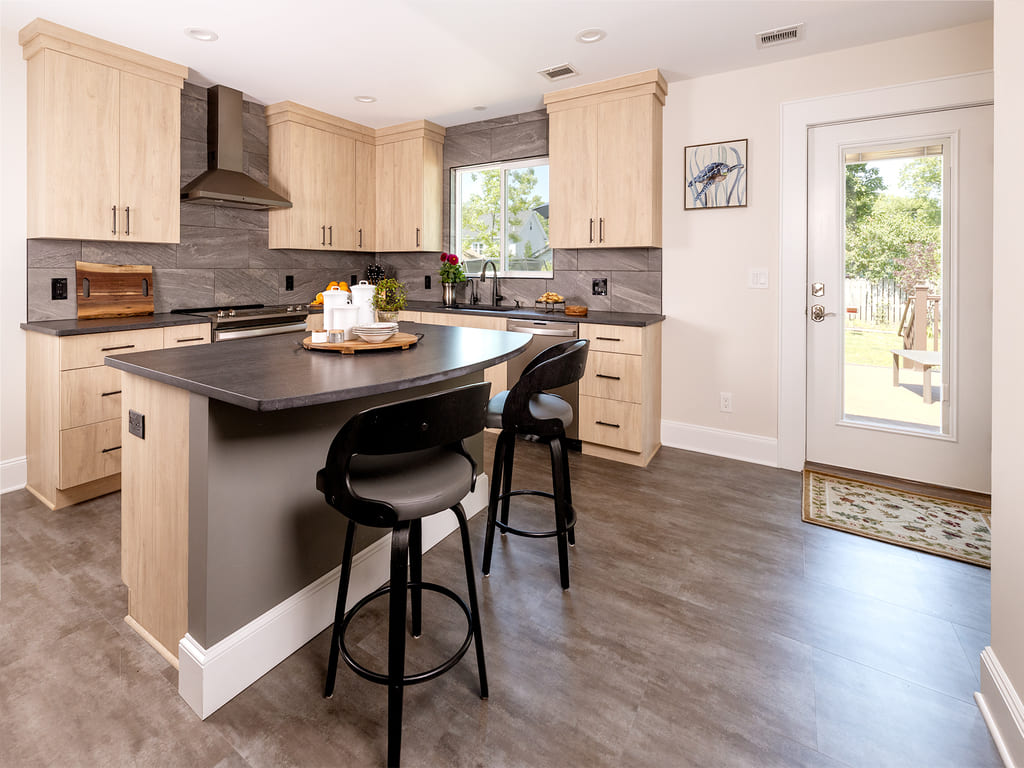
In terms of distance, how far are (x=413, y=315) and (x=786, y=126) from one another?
9.87 ft

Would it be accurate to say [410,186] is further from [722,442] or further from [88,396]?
[722,442]

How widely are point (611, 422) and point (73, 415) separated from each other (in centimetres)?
308

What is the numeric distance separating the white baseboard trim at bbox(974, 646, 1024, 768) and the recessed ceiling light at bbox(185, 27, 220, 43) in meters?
4.38

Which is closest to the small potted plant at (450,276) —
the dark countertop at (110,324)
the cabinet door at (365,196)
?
the cabinet door at (365,196)

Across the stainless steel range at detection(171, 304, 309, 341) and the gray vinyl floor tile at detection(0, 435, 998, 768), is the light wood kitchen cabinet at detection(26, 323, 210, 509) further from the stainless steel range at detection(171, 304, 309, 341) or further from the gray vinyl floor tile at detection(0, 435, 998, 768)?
the stainless steel range at detection(171, 304, 309, 341)

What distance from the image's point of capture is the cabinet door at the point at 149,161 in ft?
10.8

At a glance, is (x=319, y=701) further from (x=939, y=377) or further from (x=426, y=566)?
(x=939, y=377)

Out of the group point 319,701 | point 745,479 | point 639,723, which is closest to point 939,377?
point 745,479

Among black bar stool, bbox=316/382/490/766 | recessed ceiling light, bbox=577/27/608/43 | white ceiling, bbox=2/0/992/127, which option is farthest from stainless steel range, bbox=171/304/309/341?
recessed ceiling light, bbox=577/27/608/43

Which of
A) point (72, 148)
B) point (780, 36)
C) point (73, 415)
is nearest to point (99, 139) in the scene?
point (72, 148)

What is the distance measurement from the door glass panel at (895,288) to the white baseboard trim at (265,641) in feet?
9.97

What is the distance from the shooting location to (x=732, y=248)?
3.73 meters

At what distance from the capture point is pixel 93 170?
316cm

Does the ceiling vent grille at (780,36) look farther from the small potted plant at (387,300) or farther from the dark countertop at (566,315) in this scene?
the small potted plant at (387,300)
